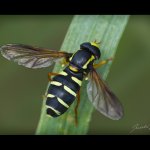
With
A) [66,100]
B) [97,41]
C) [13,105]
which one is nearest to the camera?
[66,100]

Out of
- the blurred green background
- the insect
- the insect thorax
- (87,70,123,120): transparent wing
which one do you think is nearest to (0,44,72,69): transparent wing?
the insect

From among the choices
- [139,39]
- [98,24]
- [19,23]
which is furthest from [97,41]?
[19,23]

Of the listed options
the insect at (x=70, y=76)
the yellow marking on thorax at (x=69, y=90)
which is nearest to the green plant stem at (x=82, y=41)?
the insect at (x=70, y=76)

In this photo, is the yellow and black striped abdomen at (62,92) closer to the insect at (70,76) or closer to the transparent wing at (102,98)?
the insect at (70,76)

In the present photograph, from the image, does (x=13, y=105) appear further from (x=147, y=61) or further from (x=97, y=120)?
(x=147, y=61)

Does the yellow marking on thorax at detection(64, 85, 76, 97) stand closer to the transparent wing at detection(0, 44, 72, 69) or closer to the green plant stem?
the green plant stem
